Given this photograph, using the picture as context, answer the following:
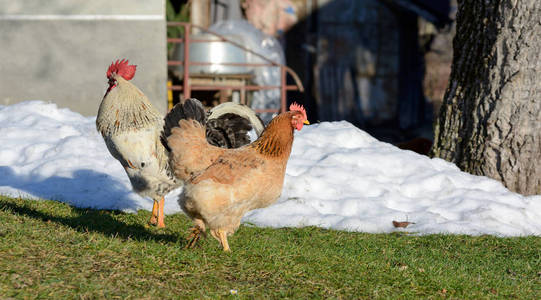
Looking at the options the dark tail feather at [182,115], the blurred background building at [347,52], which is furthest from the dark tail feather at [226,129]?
the blurred background building at [347,52]

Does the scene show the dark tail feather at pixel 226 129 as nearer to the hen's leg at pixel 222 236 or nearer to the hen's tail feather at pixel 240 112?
the hen's tail feather at pixel 240 112

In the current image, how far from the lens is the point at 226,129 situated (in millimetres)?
6570

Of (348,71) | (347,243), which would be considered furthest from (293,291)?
(348,71)

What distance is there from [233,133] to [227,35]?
9.31m

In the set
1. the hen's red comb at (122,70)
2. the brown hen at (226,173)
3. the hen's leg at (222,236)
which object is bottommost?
the hen's leg at (222,236)

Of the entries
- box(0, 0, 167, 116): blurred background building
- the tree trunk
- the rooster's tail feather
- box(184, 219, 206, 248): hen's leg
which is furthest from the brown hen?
box(0, 0, 167, 116): blurred background building

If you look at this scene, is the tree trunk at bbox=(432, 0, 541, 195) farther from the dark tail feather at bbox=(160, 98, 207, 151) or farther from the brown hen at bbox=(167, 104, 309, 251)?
the dark tail feather at bbox=(160, 98, 207, 151)

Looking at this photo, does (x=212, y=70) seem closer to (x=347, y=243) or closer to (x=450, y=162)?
(x=450, y=162)

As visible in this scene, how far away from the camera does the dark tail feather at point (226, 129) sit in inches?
257

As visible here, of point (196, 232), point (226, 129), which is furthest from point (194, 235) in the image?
point (226, 129)

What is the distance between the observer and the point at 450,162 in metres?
8.98

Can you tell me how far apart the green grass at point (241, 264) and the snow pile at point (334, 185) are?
816 millimetres

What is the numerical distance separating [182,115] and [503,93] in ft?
16.8

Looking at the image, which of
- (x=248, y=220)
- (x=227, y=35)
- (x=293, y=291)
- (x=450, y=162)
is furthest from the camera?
(x=227, y=35)
